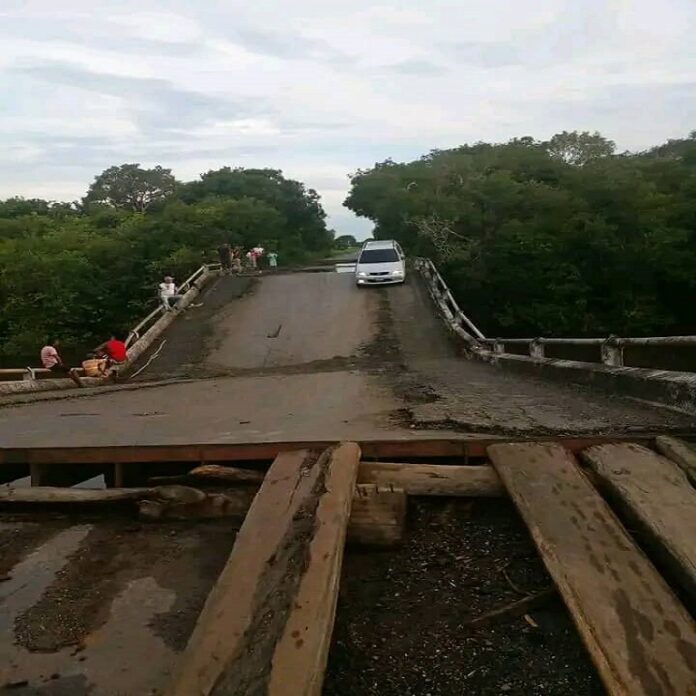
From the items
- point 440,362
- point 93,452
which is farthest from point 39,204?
point 93,452

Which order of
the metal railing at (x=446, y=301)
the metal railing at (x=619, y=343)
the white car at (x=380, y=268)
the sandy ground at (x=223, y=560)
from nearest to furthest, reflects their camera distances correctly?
the sandy ground at (x=223, y=560)
the metal railing at (x=619, y=343)
the metal railing at (x=446, y=301)
the white car at (x=380, y=268)

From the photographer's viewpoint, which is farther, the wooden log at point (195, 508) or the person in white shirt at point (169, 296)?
the person in white shirt at point (169, 296)

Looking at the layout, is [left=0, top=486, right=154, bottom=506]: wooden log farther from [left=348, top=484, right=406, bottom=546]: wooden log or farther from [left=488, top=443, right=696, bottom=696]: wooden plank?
[left=488, top=443, right=696, bottom=696]: wooden plank

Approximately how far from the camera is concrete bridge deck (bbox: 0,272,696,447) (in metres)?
5.70

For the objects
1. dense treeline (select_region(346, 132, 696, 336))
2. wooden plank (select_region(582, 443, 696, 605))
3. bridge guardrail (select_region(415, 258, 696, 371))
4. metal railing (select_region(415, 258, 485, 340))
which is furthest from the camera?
dense treeline (select_region(346, 132, 696, 336))

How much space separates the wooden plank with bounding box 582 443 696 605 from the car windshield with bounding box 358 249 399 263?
22.8m

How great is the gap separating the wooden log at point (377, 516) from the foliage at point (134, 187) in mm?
73744

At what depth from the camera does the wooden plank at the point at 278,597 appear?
8.11 ft

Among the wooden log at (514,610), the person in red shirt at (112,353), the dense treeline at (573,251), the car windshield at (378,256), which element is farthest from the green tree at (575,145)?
the wooden log at (514,610)

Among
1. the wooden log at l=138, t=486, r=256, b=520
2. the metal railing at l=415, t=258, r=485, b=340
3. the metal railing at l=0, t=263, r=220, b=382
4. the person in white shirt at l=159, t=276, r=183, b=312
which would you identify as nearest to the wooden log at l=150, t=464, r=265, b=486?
the wooden log at l=138, t=486, r=256, b=520

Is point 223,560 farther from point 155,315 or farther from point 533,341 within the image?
point 155,315

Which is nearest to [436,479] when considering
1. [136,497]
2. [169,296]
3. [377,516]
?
[377,516]

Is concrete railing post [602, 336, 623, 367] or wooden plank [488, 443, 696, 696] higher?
wooden plank [488, 443, 696, 696]

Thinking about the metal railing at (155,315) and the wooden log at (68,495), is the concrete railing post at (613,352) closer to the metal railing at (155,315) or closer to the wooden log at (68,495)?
the wooden log at (68,495)
